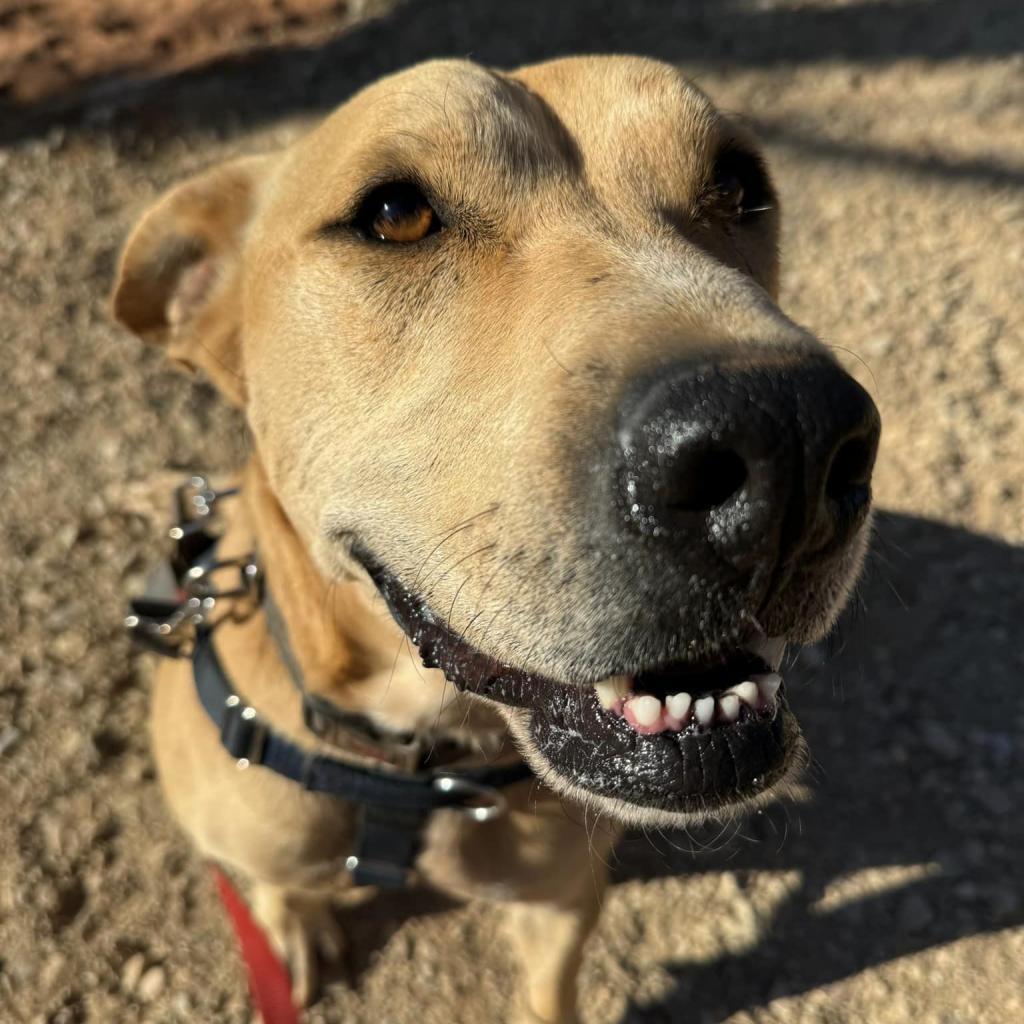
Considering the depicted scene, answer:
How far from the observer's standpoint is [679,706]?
1495mm

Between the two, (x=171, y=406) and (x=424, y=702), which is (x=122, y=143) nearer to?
(x=171, y=406)

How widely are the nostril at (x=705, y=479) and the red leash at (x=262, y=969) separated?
229 centimetres

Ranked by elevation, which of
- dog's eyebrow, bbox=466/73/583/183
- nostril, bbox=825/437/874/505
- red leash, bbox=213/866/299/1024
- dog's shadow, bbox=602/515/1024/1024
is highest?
dog's eyebrow, bbox=466/73/583/183

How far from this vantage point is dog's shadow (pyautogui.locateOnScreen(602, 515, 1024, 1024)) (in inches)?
120

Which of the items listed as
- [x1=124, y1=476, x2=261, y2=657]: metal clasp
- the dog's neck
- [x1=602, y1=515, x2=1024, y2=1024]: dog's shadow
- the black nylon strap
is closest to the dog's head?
the dog's neck

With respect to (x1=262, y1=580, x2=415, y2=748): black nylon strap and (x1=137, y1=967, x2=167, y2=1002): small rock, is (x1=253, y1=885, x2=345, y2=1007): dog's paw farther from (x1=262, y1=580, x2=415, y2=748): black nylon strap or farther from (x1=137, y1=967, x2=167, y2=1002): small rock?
(x1=262, y1=580, x2=415, y2=748): black nylon strap

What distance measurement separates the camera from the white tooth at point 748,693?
1.51 m

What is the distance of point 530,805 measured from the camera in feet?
7.63

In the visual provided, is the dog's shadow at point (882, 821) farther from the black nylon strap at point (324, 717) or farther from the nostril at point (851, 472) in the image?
the nostril at point (851, 472)

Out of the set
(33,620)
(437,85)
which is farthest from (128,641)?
(437,85)

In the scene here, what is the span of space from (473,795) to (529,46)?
480cm

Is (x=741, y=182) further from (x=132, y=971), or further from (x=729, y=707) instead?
(x=132, y=971)

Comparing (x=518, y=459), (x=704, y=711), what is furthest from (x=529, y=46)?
(x=704, y=711)

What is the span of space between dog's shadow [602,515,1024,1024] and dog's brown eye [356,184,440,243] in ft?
6.24
